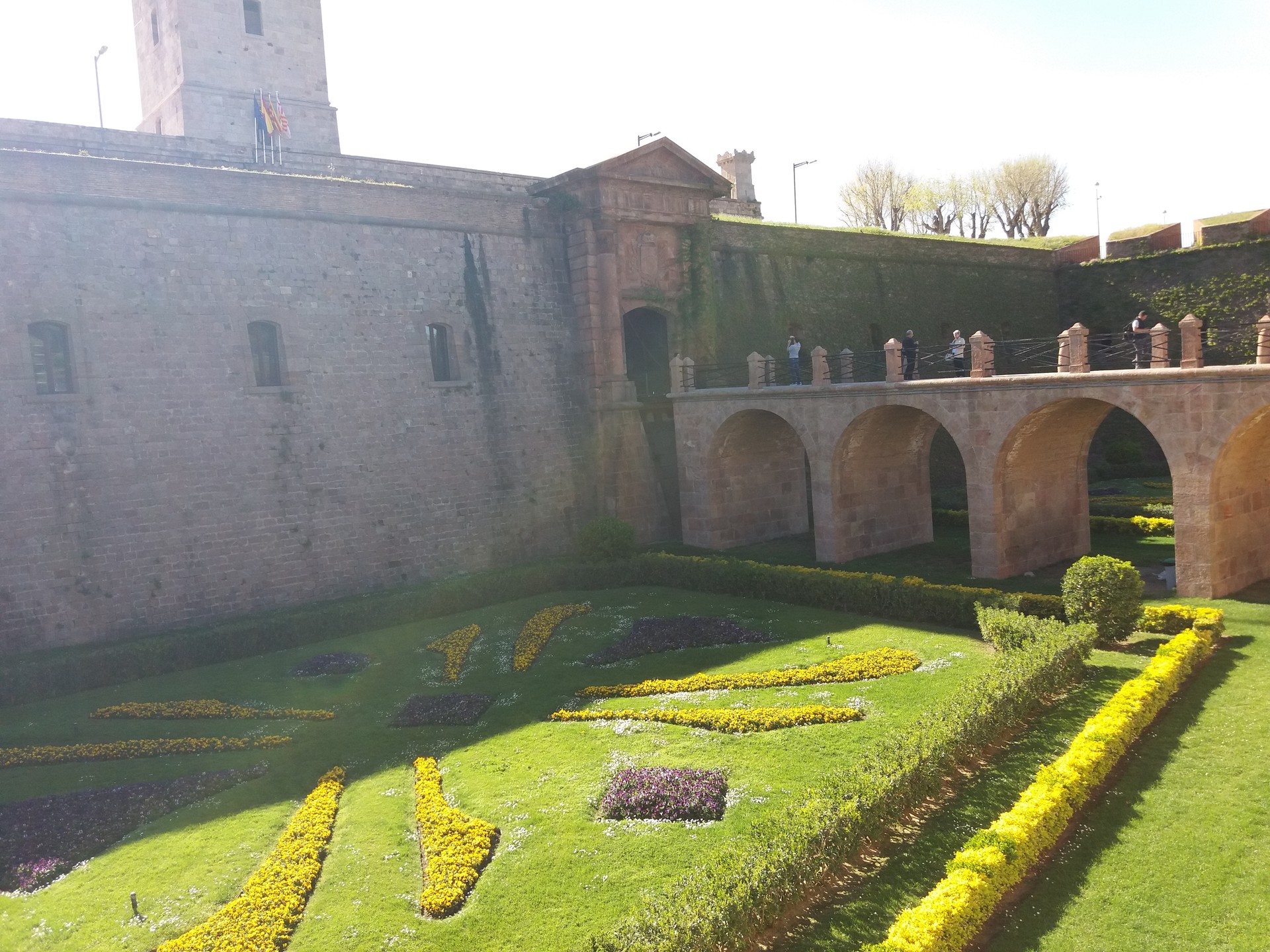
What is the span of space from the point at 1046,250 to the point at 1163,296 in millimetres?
4733

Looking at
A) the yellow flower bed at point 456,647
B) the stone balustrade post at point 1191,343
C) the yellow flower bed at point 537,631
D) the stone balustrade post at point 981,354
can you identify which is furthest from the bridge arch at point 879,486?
the yellow flower bed at point 456,647

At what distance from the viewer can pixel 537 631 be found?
1852 cm

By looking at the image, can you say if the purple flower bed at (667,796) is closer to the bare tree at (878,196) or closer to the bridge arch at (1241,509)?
the bridge arch at (1241,509)

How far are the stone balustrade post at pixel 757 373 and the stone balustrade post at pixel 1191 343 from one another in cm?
894

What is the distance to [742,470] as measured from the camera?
82.0ft

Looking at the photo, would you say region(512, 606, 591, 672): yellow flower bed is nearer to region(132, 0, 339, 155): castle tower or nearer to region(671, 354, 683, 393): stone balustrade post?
region(671, 354, 683, 393): stone balustrade post

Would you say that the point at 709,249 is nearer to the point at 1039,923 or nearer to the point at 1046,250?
the point at 1046,250

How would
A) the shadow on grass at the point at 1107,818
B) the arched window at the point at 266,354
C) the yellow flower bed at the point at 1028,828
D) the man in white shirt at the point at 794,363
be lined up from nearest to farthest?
the yellow flower bed at the point at 1028,828 < the shadow on grass at the point at 1107,818 < the arched window at the point at 266,354 < the man in white shirt at the point at 794,363

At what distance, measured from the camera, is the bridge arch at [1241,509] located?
16.1m

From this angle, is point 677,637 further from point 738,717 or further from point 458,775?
point 458,775

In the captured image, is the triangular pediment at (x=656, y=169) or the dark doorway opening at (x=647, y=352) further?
the dark doorway opening at (x=647, y=352)

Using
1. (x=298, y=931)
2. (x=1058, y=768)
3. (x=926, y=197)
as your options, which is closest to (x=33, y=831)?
(x=298, y=931)

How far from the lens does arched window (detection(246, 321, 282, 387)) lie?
20203 millimetres

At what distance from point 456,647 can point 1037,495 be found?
Result: 38.5ft
